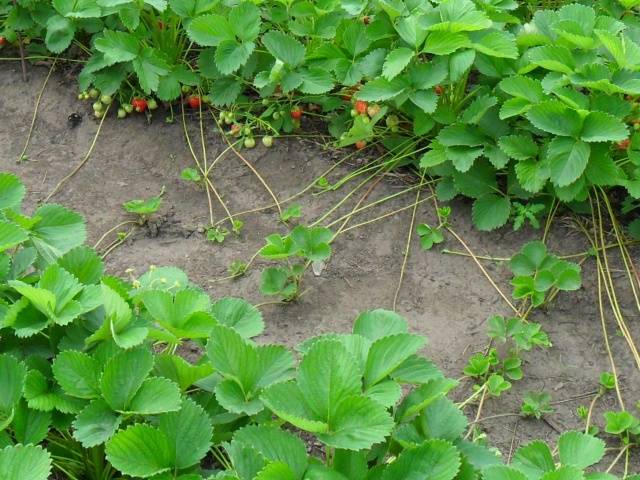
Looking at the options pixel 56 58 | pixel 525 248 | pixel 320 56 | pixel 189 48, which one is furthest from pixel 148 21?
pixel 525 248

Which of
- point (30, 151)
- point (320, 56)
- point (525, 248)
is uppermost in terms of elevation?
point (320, 56)

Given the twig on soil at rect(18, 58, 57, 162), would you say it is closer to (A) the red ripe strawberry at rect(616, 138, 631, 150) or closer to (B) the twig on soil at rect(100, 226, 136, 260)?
(B) the twig on soil at rect(100, 226, 136, 260)

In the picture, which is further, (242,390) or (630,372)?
(630,372)

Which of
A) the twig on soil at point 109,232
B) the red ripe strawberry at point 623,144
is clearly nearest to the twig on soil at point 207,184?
the twig on soil at point 109,232

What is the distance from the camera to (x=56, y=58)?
3.68 meters

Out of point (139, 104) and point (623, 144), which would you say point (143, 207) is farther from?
point (623, 144)

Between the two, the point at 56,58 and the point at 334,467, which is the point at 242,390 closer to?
the point at 334,467

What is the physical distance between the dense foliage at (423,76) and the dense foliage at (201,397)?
1055mm

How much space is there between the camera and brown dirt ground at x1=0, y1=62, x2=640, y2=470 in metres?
2.46

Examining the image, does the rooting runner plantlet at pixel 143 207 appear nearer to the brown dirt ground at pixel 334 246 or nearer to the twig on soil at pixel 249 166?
the brown dirt ground at pixel 334 246

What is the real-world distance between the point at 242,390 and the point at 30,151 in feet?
6.56

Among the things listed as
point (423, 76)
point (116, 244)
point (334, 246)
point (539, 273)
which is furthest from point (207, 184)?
point (539, 273)

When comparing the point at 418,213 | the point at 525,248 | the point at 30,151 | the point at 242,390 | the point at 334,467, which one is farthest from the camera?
the point at 30,151

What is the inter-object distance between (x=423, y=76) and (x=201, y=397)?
145 cm
